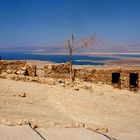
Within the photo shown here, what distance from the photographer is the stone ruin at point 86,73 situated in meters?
23.0

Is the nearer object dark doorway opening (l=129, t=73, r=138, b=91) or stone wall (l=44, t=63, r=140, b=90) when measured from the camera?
stone wall (l=44, t=63, r=140, b=90)

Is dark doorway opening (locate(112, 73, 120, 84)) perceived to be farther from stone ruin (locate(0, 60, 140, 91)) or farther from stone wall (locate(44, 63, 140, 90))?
stone wall (locate(44, 63, 140, 90))

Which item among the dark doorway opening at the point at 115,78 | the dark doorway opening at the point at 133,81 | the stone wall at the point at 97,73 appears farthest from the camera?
the dark doorway opening at the point at 115,78

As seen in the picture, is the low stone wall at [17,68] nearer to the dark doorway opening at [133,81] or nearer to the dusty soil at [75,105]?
the dusty soil at [75,105]

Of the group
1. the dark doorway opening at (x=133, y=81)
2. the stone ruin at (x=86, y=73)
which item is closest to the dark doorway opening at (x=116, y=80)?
the stone ruin at (x=86, y=73)

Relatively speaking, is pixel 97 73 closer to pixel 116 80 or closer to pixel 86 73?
pixel 86 73

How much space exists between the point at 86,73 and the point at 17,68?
4.92 metres

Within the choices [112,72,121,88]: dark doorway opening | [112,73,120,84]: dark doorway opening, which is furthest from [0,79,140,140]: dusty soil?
[112,73,120,84]: dark doorway opening

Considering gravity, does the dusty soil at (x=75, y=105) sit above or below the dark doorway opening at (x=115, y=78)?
below

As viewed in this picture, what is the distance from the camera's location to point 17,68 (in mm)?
23078

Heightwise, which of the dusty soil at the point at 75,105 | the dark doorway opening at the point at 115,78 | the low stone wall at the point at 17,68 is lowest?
the dusty soil at the point at 75,105

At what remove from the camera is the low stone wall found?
22.8 m

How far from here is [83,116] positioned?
14.4 meters

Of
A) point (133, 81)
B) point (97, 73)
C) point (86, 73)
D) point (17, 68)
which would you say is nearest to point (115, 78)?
point (133, 81)
